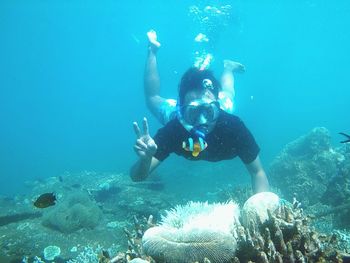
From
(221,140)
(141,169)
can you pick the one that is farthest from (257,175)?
(141,169)

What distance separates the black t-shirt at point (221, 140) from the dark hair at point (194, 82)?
0.57 metres

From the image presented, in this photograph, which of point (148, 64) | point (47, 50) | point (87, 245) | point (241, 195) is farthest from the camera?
point (47, 50)

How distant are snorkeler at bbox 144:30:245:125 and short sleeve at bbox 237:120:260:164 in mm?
3033

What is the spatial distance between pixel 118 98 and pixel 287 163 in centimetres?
17142

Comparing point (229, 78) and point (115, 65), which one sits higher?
point (115, 65)

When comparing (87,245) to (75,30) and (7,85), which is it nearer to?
(75,30)

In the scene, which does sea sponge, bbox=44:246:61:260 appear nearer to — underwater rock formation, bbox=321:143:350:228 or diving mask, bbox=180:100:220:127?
diving mask, bbox=180:100:220:127

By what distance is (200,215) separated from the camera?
3793 mm

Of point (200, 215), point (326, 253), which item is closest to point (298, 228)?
point (326, 253)

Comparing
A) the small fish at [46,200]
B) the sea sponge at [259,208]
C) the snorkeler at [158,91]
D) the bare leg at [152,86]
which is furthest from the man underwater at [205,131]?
the bare leg at [152,86]

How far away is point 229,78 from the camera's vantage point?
1074cm

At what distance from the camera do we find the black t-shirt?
623 centimetres

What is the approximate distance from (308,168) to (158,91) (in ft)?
25.5

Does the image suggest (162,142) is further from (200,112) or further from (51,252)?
(51,252)
